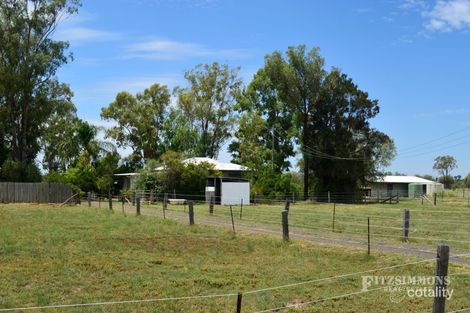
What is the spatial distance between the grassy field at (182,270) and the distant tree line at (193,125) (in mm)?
30635

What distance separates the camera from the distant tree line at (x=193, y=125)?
4847cm

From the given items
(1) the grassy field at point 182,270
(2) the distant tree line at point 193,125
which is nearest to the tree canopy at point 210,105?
(2) the distant tree line at point 193,125

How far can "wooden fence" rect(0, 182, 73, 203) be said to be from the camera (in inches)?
1625

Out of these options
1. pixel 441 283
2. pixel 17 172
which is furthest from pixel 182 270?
pixel 17 172

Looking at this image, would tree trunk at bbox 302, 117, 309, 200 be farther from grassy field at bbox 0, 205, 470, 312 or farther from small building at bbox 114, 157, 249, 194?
grassy field at bbox 0, 205, 470, 312

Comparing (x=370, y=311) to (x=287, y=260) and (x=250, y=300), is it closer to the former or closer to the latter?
(x=250, y=300)

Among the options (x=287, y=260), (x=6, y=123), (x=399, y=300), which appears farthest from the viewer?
(x=6, y=123)

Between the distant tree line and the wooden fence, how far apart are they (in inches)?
208

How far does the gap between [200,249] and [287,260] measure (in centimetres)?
293

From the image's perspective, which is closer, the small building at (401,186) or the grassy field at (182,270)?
the grassy field at (182,270)

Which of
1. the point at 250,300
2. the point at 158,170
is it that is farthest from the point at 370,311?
the point at 158,170

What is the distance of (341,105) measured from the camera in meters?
61.2

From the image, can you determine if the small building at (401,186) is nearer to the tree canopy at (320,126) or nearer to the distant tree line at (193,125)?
the distant tree line at (193,125)

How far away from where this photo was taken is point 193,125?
231 ft
